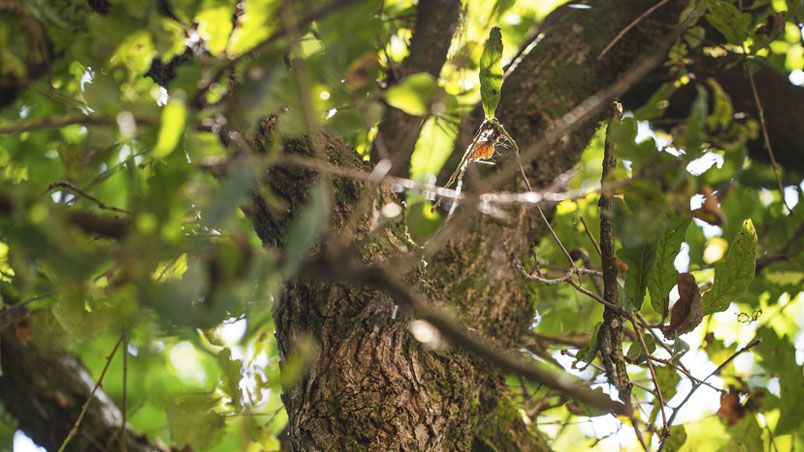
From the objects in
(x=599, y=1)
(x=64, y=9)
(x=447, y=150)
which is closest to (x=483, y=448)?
(x=447, y=150)

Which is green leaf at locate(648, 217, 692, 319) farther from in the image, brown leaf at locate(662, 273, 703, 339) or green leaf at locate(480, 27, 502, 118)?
green leaf at locate(480, 27, 502, 118)

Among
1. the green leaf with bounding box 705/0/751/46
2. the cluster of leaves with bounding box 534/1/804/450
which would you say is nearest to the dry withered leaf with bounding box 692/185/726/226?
the cluster of leaves with bounding box 534/1/804/450

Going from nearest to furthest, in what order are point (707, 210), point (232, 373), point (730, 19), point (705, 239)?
1. point (707, 210)
2. point (232, 373)
3. point (730, 19)
4. point (705, 239)

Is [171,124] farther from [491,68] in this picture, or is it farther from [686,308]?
[686,308]

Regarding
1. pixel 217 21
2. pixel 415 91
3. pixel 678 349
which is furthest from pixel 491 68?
pixel 678 349

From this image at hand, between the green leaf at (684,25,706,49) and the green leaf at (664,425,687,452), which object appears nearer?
the green leaf at (664,425,687,452)

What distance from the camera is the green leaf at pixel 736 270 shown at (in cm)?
61

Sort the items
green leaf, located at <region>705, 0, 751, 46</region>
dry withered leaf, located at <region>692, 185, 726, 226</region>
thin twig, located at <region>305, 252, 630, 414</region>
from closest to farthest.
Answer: thin twig, located at <region>305, 252, 630, 414</region>
dry withered leaf, located at <region>692, 185, 726, 226</region>
green leaf, located at <region>705, 0, 751, 46</region>

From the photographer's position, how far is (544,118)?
1.07 meters

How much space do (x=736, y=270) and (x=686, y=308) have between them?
A: 7cm

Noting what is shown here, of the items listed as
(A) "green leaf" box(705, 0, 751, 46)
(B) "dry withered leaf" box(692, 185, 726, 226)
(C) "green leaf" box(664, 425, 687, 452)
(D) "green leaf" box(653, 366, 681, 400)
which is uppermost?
(A) "green leaf" box(705, 0, 751, 46)

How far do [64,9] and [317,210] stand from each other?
50 cm

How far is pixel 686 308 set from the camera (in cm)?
61

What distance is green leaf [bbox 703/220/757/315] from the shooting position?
2.00 feet
